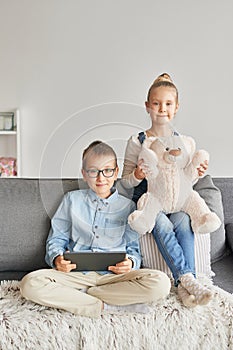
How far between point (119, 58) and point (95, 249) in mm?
1960

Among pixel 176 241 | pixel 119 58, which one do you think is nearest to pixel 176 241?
pixel 176 241

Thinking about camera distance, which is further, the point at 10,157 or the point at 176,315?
the point at 10,157

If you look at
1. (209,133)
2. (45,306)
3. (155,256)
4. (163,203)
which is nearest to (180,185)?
(163,203)

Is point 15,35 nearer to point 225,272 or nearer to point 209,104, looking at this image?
point 209,104

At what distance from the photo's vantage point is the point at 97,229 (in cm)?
205

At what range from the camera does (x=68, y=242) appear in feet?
6.86

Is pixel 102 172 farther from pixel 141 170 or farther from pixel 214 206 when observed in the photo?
pixel 214 206

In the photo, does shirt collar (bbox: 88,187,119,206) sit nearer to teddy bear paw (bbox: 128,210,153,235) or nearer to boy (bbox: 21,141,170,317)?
boy (bbox: 21,141,170,317)

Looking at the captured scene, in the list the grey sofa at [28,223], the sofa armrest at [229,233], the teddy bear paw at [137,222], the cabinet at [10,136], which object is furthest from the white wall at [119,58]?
the teddy bear paw at [137,222]

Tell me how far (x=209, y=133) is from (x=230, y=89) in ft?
1.01

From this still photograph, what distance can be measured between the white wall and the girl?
5.14ft

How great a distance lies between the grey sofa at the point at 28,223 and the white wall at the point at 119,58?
155cm

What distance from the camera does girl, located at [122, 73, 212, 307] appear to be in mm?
1982

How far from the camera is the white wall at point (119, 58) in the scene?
3678 millimetres
